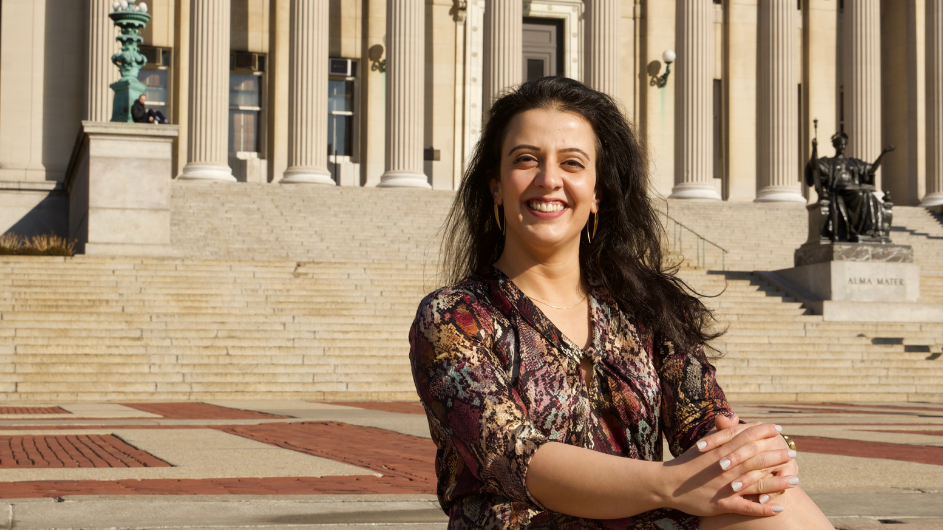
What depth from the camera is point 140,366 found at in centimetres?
1569

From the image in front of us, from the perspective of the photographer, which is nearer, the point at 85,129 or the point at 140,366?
the point at 140,366

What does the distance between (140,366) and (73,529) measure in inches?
444

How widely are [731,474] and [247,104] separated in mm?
37397

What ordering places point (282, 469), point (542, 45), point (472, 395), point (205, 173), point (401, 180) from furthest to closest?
point (542, 45)
point (401, 180)
point (205, 173)
point (282, 469)
point (472, 395)

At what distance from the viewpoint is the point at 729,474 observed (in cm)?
280

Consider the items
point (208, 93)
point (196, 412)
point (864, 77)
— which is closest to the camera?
point (196, 412)

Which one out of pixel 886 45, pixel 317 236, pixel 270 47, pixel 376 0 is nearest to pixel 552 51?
pixel 376 0

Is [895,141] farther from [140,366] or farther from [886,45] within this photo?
[140,366]

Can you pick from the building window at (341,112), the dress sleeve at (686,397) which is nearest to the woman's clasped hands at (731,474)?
the dress sleeve at (686,397)

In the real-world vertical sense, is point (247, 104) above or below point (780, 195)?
above

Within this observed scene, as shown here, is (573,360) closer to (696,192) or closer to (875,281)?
(875,281)

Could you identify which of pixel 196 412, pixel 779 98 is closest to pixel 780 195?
pixel 779 98

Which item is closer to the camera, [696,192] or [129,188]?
[129,188]

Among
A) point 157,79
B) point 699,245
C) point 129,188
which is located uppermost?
point 157,79
